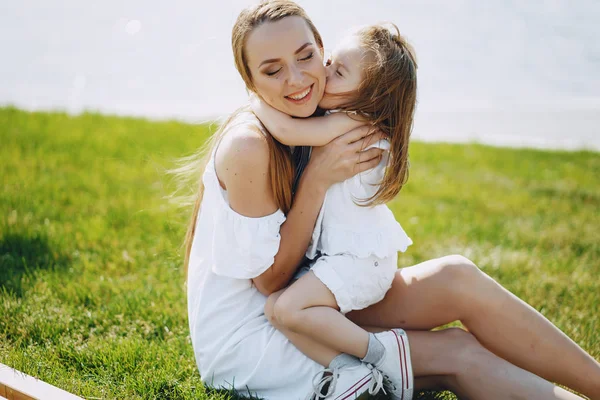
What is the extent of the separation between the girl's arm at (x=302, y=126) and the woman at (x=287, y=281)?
0.12 feet

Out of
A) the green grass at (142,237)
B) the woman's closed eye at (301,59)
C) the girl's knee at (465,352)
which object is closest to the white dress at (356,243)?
the girl's knee at (465,352)

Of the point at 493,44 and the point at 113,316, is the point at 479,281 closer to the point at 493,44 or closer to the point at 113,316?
the point at 113,316

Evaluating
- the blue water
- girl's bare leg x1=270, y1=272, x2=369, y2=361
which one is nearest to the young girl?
girl's bare leg x1=270, y1=272, x2=369, y2=361

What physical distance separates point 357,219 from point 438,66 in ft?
29.8

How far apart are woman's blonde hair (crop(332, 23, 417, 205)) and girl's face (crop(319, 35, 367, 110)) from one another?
16 mm

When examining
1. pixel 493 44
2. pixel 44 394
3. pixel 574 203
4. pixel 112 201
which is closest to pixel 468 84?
pixel 493 44

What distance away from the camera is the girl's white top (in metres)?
2.47

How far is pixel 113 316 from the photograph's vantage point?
324cm

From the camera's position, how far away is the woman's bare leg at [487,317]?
2406 mm

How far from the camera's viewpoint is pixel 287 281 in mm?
2555

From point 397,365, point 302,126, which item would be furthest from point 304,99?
point 397,365

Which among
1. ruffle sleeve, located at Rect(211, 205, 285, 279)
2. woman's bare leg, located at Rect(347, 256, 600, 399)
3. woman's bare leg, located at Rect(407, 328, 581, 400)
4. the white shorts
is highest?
ruffle sleeve, located at Rect(211, 205, 285, 279)

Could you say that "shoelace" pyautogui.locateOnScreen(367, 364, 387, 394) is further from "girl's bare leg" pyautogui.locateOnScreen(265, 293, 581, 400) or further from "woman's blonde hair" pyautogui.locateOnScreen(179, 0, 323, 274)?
"woman's blonde hair" pyautogui.locateOnScreen(179, 0, 323, 274)

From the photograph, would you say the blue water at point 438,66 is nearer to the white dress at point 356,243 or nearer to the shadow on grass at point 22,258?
the shadow on grass at point 22,258
